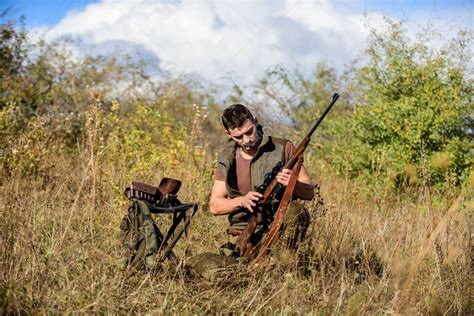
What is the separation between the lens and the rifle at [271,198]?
13.3 feet

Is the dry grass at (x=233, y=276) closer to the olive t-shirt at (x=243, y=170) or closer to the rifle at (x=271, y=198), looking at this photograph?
the rifle at (x=271, y=198)

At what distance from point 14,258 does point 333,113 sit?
24.2 feet

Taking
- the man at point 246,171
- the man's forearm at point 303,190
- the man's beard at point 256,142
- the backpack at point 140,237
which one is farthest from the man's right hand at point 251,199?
the backpack at point 140,237

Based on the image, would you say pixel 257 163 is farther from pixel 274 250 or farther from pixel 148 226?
pixel 148 226

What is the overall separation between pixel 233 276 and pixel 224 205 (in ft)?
2.06

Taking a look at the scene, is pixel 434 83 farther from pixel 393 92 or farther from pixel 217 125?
pixel 217 125

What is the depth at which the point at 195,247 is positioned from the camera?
17.0ft

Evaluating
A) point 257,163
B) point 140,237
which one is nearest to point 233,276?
point 140,237

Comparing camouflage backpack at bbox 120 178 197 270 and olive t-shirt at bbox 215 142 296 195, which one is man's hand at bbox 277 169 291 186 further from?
camouflage backpack at bbox 120 178 197 270

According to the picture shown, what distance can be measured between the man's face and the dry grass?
2.32 ft

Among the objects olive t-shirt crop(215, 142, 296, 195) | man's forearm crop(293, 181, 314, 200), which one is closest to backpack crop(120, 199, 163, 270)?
olive t-shirt crop(215, 142, 296, 195)

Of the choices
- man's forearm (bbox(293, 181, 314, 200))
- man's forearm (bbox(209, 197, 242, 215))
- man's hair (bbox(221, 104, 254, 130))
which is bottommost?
man's forearm (bbox(209, 197, 242, 215))

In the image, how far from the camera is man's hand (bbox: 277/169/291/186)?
405cm

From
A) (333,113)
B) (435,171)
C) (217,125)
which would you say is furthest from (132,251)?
(217,125)
